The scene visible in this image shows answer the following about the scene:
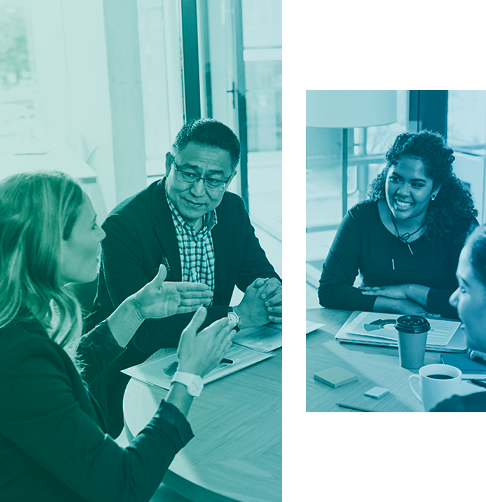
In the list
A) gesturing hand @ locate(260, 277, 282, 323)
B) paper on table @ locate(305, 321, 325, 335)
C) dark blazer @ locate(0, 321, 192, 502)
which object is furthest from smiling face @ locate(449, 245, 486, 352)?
dark blazer @ locate(0, 321, 192, 502)

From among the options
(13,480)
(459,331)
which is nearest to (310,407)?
(459,331)

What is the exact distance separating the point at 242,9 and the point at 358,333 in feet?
4.09

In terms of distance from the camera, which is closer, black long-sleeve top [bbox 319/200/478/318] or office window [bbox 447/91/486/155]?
office window [bbox 447/91/486/155]

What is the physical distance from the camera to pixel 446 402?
150 centimetres

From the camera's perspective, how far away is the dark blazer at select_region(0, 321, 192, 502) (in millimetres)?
1023

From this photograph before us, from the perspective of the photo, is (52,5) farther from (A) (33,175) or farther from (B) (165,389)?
(B) (165,389)

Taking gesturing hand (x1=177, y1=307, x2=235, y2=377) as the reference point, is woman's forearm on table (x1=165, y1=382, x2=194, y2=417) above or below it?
below

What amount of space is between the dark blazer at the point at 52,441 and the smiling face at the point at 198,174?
2.52 feet

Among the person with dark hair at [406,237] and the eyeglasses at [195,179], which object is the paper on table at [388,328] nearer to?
the person with dark hair at [406,237]

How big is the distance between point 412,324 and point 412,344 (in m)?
0.07

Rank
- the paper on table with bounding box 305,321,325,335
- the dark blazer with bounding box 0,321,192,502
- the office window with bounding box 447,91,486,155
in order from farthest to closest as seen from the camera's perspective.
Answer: the paper on table with bounding box 305,321,325,335 < the office window with bounding box 447,91,486,155 < the dark blazer with bounding box 0,321,192,502

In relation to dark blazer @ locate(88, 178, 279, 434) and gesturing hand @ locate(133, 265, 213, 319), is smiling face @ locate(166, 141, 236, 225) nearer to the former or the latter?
dark blazer @ locate(88, 178, 279, 434)

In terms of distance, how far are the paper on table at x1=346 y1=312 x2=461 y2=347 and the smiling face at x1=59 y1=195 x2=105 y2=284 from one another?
0.82 meters

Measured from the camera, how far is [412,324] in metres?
1.58
